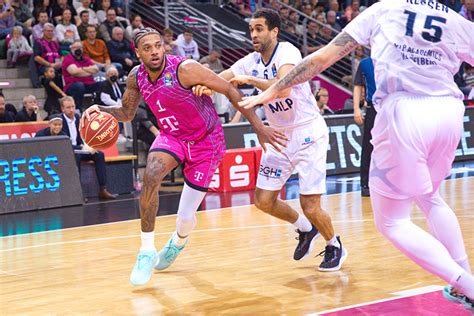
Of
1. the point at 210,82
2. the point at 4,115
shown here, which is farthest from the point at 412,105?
the point at 4,115

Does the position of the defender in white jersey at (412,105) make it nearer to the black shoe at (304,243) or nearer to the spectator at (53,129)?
the black shoe at (304,243)

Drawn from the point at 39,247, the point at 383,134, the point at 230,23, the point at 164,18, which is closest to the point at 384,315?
the point at 383,134

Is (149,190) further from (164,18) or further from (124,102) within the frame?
(164,18)

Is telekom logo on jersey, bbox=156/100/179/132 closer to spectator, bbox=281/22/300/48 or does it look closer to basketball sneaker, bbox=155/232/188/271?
basketball sneaker, bbox=155/232/188/271

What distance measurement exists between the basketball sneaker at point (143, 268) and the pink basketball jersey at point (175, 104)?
98cm

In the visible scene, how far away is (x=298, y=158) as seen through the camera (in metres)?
7.11

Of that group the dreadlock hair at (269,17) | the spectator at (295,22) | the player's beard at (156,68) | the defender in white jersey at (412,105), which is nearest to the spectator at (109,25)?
the spectator at (295,22)

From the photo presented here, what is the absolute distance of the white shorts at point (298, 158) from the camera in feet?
23.2

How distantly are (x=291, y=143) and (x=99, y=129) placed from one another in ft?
5.17

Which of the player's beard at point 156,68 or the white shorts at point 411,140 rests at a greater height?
the player's beard at point 156,68

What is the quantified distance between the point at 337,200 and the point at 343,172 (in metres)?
3.59

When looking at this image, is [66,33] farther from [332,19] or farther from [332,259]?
[332,259]

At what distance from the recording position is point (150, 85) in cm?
670

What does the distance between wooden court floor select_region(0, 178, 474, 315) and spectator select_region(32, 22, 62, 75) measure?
19.6ft
